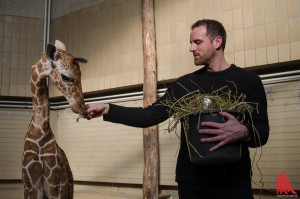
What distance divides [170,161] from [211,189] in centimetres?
235

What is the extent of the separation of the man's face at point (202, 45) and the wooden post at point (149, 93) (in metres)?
2.00

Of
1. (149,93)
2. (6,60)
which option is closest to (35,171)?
(149,93)

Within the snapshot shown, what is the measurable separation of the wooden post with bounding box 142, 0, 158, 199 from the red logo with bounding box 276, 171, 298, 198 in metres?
1.22

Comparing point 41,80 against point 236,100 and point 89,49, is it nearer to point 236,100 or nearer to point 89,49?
point 236,100

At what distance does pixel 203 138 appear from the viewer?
50.3 inches

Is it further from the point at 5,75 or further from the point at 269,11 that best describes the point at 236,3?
the point at 5,75

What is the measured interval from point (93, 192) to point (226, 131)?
330 centimetres

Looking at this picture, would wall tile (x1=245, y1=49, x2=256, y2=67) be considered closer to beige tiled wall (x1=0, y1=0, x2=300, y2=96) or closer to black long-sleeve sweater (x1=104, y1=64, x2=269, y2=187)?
beige tiled wall (x1=0, y1=0, x2=300, y2=96)

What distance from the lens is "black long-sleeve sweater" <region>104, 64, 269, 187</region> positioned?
1398mm

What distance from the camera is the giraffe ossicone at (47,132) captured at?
6.23ft

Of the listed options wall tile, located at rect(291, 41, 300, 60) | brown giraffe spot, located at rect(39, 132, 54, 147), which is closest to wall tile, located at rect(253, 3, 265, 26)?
wall tile, located at rect(291, 41, 300, 60)

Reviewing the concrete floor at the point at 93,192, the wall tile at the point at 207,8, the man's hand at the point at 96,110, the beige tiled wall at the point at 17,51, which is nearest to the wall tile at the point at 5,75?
the beige tiled wall at the point at 17,51

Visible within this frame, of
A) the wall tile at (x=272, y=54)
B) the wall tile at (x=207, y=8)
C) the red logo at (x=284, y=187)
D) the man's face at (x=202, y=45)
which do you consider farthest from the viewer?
the wall tile at (x=207, y=8)

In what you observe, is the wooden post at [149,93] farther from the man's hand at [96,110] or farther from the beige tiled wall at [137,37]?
the man's hand at [96,110]
